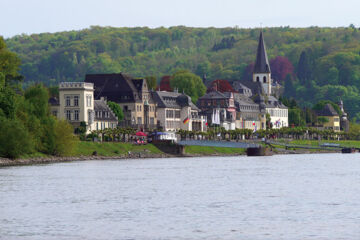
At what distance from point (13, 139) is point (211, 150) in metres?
72.8

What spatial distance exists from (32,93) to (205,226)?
91826mm

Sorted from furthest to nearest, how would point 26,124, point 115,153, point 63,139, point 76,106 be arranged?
1. point 76,106
2. point 115,153
3. point 63,139
4. point 26,124

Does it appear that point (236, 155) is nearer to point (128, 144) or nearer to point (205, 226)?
point (128, 144)

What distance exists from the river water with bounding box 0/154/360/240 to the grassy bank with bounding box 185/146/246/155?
8694 centimetres

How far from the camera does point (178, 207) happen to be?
2509 inches

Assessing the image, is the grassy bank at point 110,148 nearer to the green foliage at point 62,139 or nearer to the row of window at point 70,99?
the green foliage at point 62,139

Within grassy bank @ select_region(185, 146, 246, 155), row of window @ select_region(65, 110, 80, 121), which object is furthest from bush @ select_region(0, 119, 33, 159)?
row of window @ select_region(65, 110, 80, 121)

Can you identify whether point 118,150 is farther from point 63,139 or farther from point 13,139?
point 13,139

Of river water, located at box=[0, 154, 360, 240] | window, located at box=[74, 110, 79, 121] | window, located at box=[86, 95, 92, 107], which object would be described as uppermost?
window, located at box=[86, 95, 92, 107]

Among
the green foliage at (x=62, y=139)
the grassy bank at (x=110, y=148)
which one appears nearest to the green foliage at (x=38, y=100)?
the green foliage at (x=62, y=139)

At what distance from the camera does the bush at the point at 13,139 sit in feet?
408

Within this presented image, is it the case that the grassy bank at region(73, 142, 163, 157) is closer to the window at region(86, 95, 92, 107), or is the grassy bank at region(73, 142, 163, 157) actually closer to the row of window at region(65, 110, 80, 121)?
the row of window at region(65, 110, 80, 121)

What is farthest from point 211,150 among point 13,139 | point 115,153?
point 13,139

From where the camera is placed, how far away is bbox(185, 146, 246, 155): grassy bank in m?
186
